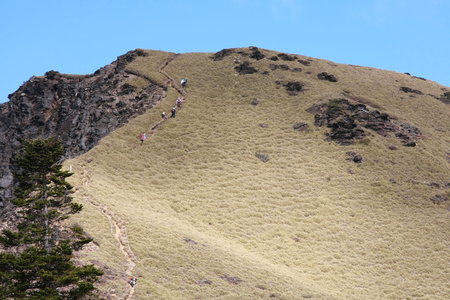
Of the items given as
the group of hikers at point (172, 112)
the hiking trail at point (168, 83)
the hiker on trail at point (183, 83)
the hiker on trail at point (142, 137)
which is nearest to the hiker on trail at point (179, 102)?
the group of hikers at point (172, 112)

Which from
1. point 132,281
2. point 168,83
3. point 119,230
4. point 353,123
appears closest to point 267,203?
point 119,230

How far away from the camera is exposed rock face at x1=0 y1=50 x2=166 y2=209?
7919 centimetres

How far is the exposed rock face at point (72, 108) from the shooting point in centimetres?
7919

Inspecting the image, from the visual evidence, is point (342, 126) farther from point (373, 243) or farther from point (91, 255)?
point (91, 255)

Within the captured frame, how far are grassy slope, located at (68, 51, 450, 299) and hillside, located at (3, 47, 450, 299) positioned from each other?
182 millimetres

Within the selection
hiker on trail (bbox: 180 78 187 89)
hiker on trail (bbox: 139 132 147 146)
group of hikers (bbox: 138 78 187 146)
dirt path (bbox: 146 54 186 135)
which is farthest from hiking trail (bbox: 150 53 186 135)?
hiker on trail (bbox: 139 132 147 146)

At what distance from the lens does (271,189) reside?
6025 cm

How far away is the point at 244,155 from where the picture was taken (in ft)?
223

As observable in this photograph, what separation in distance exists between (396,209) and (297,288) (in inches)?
943

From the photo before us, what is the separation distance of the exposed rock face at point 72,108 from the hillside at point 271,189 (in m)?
3.49

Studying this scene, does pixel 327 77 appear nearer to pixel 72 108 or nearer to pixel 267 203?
pixel 267 203

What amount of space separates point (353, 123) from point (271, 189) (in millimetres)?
23079

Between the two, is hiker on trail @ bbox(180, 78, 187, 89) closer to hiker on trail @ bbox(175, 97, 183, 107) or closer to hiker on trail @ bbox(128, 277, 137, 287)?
hiker on trail @ bbox(175, 97, 183, 107)

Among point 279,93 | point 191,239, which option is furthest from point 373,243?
point 279,93
